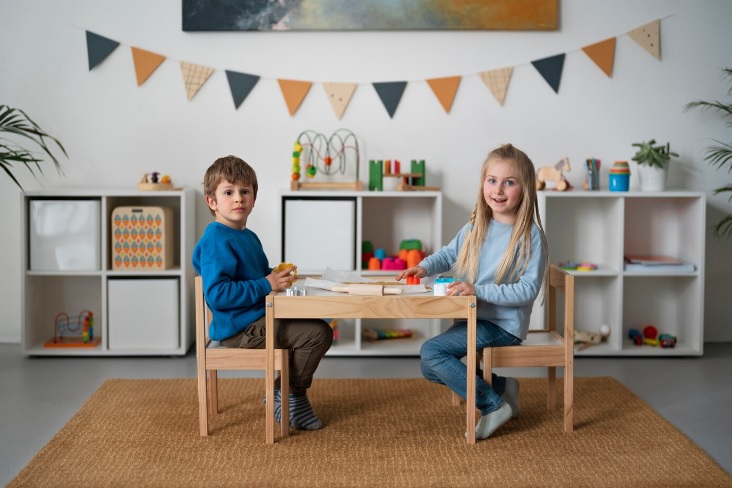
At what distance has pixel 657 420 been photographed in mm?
3248

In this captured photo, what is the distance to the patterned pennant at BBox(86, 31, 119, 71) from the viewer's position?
4480mm

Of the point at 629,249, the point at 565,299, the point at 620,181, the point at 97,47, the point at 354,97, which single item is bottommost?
the point at 565,299

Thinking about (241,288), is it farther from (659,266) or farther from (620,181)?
(659,266)

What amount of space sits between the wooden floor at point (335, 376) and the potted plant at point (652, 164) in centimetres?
92

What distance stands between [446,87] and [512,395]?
193 centimetres

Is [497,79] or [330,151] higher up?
[497,79]

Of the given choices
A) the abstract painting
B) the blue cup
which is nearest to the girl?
the blue cup

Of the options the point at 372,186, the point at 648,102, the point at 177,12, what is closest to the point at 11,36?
the point at 177,12

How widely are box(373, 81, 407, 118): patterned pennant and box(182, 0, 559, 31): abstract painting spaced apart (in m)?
0.30

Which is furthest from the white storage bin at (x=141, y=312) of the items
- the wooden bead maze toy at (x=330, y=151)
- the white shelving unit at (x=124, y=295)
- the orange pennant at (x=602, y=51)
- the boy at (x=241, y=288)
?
the orange pennant at (x=602, y=51)

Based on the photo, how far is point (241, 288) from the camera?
295 cm

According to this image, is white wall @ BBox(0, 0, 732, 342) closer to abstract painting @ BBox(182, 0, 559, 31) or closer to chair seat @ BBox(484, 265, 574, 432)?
abstract painting @ BBox(182, 0, 559, 31)

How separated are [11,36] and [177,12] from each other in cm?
90

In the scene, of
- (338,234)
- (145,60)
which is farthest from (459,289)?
(145,60)
